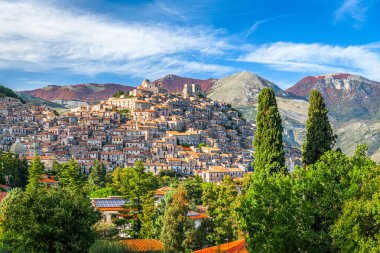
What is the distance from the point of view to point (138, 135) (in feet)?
393

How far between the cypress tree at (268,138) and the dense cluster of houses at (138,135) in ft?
233

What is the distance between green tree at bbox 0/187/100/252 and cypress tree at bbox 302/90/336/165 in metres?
14.4

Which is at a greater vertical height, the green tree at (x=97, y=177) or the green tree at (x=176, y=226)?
the green tree at (x=176, y=226)

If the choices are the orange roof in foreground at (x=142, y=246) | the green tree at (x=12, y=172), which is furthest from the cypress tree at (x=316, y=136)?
the green tree at (x=12, y=172)

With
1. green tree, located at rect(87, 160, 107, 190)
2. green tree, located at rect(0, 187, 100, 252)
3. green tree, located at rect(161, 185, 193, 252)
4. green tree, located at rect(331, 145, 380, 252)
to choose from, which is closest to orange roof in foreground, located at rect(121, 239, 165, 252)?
green tree, located at rect(161, 185, 193, 252)

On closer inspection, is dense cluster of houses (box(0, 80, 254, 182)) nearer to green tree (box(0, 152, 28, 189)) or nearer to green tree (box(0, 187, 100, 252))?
green tree (box(0, 152, 28, 189))

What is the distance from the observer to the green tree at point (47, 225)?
2102 cm

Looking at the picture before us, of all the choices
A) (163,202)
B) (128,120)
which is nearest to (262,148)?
(163,202)

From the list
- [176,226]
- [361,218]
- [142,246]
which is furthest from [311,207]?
[176,226]

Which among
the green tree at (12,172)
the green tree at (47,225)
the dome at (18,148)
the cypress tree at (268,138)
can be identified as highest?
the cypress tree at (268,138)

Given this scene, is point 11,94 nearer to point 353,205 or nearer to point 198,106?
point 198,106

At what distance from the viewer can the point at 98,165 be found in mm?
89875

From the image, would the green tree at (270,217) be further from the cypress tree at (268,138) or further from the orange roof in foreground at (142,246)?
the cypress tree at (268,138)

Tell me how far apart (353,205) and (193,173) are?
88.8m
